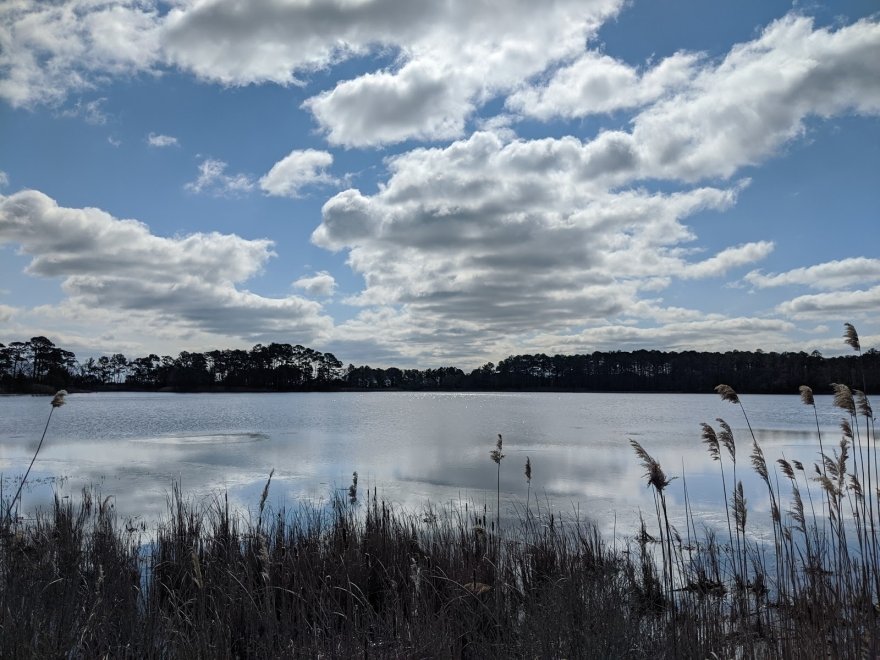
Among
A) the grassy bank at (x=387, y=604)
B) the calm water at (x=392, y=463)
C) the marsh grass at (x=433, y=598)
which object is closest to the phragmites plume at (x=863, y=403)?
the marsh grass at (x=433, y=598)

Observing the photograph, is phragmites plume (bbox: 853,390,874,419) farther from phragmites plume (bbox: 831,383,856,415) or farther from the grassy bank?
the grassy bank

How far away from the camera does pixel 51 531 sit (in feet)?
26.0

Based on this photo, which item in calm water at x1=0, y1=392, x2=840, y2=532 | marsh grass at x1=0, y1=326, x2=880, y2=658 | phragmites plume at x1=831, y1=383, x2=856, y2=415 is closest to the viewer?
marsh grass at x1=0, y1=326, x2=880, y2=658

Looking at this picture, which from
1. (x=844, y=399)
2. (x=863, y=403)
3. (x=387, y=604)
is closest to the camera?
(x=844, y=399)

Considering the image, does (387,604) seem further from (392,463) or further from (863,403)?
(392,463)

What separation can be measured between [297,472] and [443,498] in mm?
5620

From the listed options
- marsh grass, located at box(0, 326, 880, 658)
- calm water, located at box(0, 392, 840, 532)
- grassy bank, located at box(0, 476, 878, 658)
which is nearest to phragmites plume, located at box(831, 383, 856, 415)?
marsh grass, located at box(0, 326, 880, 658)

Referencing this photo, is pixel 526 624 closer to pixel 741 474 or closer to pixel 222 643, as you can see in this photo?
pixel 222 643

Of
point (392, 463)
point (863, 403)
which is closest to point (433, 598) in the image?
point (863, 403)

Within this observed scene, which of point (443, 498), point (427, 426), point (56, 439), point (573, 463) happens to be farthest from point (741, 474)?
point (56, 439)

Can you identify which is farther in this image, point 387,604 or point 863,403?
point 387,604

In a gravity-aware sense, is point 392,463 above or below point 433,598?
below

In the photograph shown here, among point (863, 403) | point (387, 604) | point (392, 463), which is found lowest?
point (392, 463)

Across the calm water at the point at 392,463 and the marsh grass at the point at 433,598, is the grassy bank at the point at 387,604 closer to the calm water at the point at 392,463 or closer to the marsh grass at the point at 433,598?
the marsh grass at the point at 433,598
